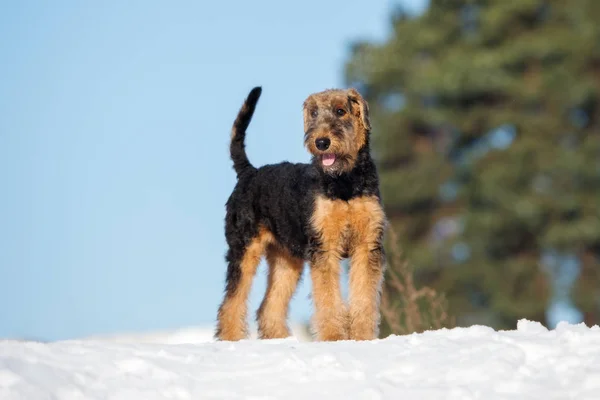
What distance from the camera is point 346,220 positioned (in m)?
8.16

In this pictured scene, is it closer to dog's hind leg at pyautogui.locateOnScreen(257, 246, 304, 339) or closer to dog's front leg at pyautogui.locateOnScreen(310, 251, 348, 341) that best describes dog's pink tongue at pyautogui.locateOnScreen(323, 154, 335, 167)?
dog's front leg at pyautogui.locateOnScreen(310, 251, 348, 341)

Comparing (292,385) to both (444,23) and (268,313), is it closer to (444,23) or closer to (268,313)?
(268,313)

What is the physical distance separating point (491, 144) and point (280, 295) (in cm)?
1835

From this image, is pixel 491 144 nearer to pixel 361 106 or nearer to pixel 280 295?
pixel 280 295

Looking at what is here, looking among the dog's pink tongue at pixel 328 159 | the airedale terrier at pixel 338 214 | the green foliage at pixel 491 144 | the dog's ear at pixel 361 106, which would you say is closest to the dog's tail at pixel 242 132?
the airedale terrier at pixel 338 214

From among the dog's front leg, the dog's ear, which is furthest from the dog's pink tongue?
the dog's front leg

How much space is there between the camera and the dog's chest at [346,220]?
814 centimetres

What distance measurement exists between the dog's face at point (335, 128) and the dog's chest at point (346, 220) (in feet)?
0.88

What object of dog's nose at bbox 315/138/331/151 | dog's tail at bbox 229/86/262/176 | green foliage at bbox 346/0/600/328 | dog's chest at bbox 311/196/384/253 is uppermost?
green foliage at bbox 346/0/600/328

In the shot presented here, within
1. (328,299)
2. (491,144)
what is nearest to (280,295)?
(328,299)

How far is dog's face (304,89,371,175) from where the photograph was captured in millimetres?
8047

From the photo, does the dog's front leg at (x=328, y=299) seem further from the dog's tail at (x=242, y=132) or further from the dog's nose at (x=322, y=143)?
the dog's tail at (x=242, y=132)

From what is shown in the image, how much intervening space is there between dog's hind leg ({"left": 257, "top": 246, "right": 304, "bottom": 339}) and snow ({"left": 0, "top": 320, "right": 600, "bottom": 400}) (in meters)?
3.01

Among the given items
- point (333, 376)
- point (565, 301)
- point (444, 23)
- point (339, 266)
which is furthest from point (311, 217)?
point (444, 23)
